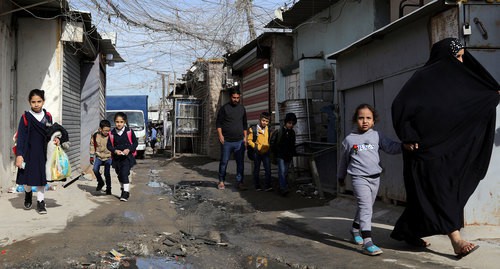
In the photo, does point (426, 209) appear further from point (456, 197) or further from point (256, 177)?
point (256, 177)

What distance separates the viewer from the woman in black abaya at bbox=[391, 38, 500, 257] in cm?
411

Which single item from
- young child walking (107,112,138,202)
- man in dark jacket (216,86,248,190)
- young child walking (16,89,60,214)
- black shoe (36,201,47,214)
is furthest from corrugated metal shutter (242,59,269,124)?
black shoe (36,201,47,214)

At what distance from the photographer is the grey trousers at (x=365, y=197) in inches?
176

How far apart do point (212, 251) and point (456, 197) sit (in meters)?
2.42

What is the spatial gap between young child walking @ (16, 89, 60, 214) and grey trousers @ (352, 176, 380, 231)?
4.36 metres

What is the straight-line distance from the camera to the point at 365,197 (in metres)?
4.49

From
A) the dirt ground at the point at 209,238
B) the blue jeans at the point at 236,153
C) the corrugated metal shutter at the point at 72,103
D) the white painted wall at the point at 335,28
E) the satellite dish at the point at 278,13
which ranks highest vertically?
the satellite dish at the point at 278,13

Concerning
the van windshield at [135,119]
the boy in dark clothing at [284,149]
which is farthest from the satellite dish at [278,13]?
the van windshield at [135,119]

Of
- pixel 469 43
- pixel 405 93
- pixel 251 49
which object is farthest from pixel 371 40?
pixel 251 49

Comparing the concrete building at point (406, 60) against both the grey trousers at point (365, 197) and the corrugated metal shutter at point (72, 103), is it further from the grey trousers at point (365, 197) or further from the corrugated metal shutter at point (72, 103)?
the corrugated metal shutter at point (72, 103)

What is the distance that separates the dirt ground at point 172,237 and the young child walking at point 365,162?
775 mm

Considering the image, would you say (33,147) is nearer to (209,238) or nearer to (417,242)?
(209,238)

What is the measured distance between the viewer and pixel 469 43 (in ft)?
16.3

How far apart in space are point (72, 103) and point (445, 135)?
981cm
